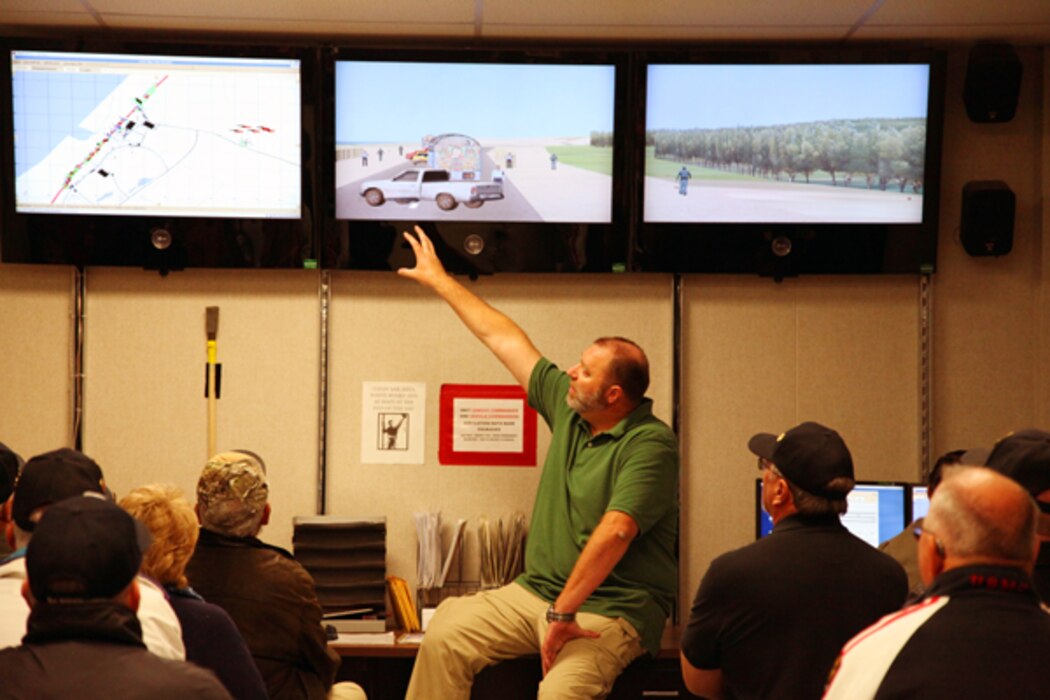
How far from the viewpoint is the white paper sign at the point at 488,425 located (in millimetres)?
4715

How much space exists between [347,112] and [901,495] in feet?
8.03

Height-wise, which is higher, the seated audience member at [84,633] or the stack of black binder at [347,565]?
the seated audience member at [84,633]

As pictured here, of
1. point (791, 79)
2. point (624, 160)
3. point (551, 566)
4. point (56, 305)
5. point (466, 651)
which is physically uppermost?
point (791, 79)

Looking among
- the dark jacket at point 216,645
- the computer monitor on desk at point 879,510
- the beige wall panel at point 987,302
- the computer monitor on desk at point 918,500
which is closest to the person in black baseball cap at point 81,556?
the dark jacket at point 216,645

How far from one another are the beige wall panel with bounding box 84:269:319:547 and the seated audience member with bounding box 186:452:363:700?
149 cm

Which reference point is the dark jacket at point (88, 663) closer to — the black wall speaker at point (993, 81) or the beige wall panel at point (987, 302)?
the beige wall panel at point (987, 302)

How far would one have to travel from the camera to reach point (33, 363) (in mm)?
4703

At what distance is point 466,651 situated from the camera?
395 cm

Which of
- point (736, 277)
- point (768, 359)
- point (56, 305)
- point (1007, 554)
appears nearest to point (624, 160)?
point (736, 277)

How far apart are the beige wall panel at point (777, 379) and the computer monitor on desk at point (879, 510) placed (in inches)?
13.2

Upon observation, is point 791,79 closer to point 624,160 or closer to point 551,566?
point 624,160

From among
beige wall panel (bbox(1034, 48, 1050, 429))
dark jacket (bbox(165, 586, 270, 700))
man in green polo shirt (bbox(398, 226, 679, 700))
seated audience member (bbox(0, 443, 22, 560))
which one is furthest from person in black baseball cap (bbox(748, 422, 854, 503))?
beige wall panel (bbox(1034, 48, 1050, 429))

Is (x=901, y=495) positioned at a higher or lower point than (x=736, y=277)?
lower

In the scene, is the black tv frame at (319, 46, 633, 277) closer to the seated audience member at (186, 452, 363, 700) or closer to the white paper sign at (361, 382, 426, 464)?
the white paper sign at (361, 382, 426, 464)
